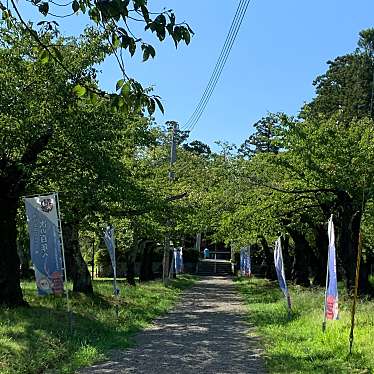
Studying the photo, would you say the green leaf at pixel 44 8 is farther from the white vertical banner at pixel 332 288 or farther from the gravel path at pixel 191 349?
the white vertical banner at pixel 332 288

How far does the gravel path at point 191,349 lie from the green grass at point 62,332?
428 mm

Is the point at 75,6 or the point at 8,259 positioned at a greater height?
the point at 75,6

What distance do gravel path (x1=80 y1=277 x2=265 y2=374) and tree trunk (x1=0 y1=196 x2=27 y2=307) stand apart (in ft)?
11.6

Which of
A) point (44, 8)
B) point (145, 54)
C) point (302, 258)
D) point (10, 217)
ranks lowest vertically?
point (302, 258)

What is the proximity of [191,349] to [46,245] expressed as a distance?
12.2 ft

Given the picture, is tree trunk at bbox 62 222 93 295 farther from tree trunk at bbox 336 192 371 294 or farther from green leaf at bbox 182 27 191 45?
green leaf at bbox 182 27 191 45

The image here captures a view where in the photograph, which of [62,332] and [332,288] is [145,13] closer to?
[332,288]

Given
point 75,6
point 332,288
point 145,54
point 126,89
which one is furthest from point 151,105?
point 332,288

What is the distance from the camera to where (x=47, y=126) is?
12438 millimetres

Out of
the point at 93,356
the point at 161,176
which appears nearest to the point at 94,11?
the point at 93,356

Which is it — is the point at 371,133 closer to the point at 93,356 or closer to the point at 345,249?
the point at 345,249

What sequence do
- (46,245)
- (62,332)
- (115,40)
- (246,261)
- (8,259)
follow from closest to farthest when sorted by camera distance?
(115,40) < (62,332) < (46,245) < (8,259) < (246,261)

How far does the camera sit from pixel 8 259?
14.1 metres

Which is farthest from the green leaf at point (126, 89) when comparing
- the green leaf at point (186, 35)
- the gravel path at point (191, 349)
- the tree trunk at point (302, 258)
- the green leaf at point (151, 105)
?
the tree trunk at point (302, 258)
